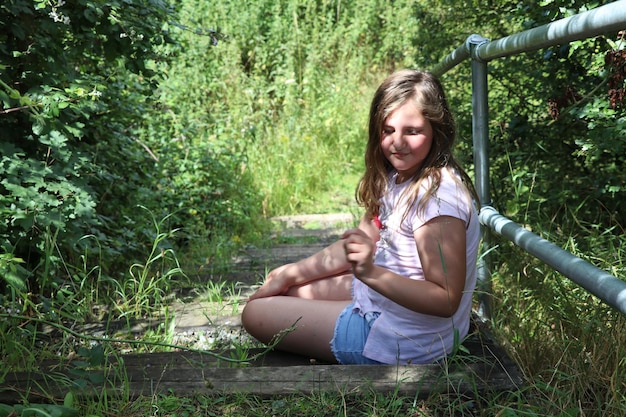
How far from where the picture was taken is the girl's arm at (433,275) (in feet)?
6.20

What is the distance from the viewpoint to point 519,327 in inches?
85.3

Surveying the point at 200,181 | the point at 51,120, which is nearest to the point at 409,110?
the point at 51,120

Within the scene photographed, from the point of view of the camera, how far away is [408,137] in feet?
6.94

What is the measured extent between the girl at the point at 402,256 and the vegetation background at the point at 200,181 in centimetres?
30

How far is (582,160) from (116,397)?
227 centimetres

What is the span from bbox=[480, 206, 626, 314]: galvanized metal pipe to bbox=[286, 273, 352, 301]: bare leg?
61 centimetres

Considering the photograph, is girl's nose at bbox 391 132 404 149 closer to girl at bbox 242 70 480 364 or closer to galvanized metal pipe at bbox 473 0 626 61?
girl at bbox 242 70 480 364

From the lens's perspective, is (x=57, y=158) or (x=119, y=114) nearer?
(x=57, y=158)

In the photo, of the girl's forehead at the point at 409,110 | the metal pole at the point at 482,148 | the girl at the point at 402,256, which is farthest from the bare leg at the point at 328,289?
the girl's forehead at the point at 409,110

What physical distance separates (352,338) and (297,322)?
197 mm

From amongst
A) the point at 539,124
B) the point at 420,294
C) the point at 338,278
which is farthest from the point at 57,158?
the point at 539,124

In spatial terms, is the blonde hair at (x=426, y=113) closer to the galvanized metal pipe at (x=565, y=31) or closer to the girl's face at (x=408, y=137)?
the girl's face at (x=408, y=137)

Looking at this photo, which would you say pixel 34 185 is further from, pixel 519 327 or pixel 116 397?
pixel 519 327

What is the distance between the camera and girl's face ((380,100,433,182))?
211cm
